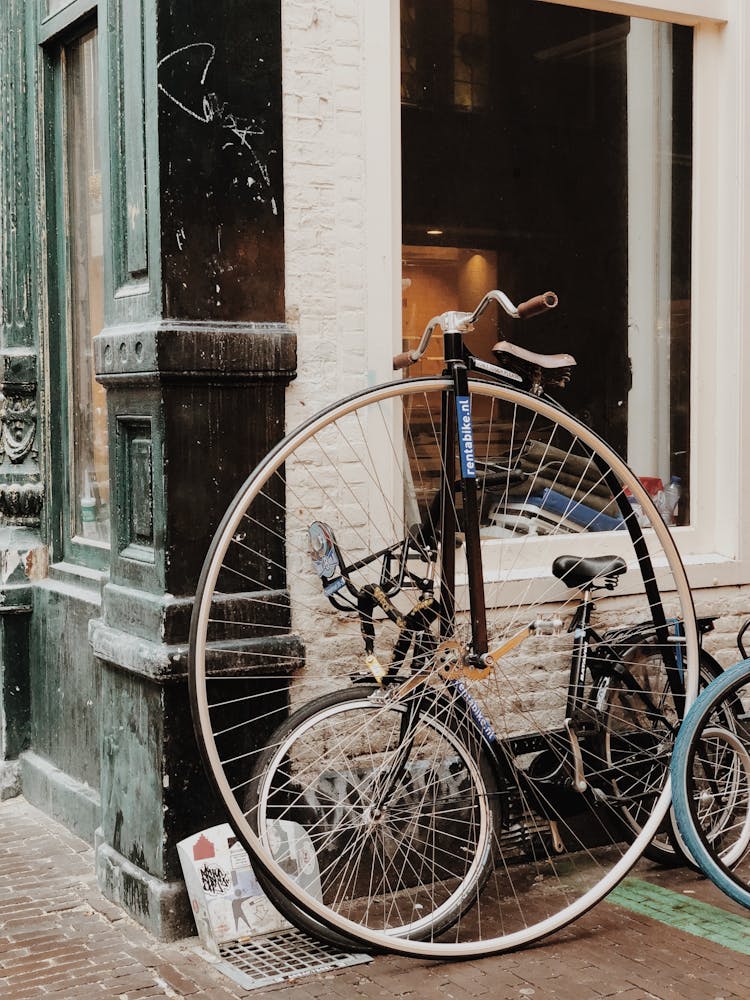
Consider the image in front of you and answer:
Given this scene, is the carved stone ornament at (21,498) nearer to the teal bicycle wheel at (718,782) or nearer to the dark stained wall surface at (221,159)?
the dark stained wall surface at (221,159)

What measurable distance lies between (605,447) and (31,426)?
9.31 feet

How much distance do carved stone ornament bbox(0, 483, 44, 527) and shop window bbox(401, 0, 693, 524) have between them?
1.93 meters

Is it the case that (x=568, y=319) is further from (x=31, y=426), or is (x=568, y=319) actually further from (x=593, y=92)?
(x=31, y=426)

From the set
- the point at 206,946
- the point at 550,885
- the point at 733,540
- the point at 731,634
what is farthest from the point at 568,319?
the point at 206,946

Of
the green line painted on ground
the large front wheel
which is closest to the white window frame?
the large front wheel

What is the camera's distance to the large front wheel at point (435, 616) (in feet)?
13.1

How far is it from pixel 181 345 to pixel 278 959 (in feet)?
6.29

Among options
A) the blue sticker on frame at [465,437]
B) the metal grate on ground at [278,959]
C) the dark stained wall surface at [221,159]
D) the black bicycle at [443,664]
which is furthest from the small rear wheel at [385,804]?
the dark stained wall surface at [221,159]

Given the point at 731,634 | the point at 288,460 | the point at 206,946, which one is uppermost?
the point at 288,460

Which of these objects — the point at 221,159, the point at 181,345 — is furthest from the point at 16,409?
the point at 221,159

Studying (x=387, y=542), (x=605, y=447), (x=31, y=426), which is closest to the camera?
(x=605, y=447)

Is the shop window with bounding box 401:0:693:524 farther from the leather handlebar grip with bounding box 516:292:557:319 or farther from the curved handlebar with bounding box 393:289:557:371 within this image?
the leather handlebar grip with bounding box 516:292:557:319

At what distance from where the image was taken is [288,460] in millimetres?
4484

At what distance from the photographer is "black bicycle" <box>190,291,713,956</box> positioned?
4.02 metres
